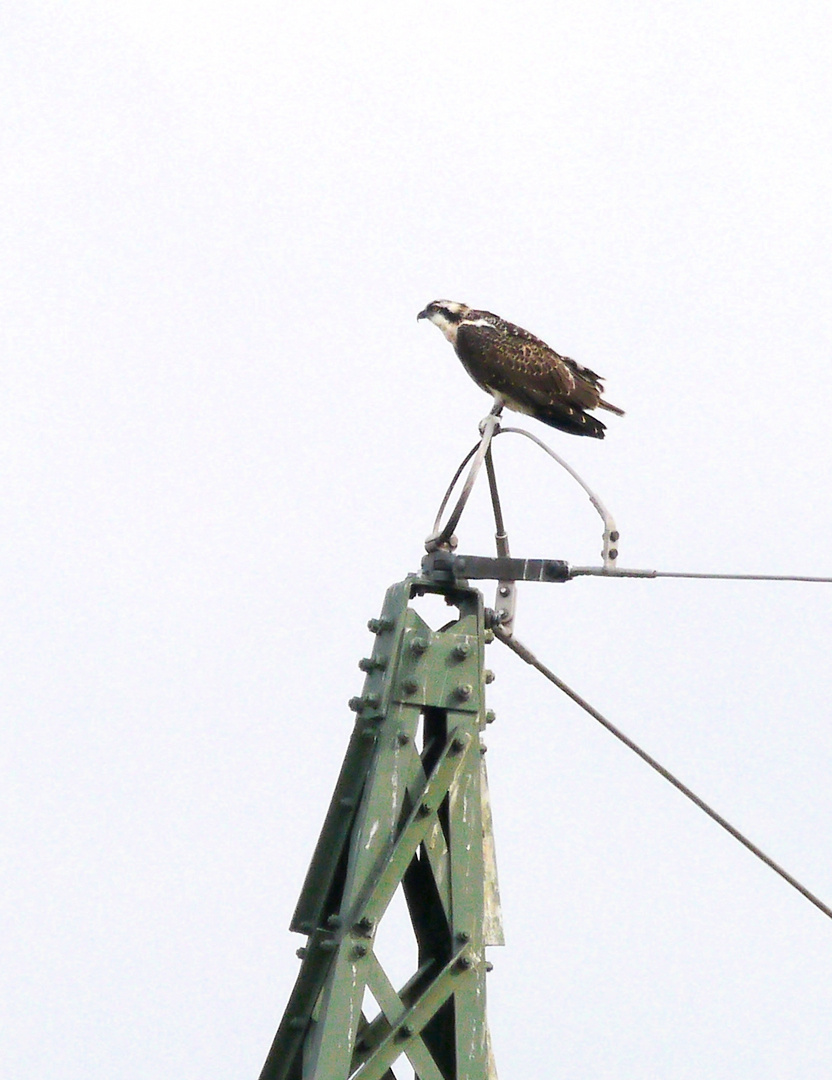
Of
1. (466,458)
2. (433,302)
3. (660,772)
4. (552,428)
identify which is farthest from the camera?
(433,302)

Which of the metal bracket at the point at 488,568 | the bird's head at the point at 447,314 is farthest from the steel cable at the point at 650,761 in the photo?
the bird's head at the point at 447,314

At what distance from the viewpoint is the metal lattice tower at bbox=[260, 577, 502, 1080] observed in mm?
5617

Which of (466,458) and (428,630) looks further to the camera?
(466,458)

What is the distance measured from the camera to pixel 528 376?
27.5 ft

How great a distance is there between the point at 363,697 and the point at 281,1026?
3.65 feet

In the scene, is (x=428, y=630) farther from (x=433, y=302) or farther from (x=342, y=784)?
(x=433, y=302)

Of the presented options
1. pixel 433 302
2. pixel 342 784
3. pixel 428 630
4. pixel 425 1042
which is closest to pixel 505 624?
pixel 428 630

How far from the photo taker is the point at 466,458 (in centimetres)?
700

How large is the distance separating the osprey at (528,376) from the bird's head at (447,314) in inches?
7.2

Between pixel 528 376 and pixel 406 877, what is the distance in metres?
3.08

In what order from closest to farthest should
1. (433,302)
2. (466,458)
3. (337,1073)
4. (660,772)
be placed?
(337,1073) → (660,772) → (466,458) → (433,302)

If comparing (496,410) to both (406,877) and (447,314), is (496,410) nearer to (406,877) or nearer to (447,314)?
(447,314)

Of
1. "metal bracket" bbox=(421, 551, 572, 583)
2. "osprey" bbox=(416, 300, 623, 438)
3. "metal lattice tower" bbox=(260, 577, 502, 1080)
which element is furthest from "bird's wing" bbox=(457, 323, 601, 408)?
"metal lattice tower" bbox=(260, 577, 502, 1080)

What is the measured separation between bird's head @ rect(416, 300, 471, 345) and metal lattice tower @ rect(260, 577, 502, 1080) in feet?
11.7
